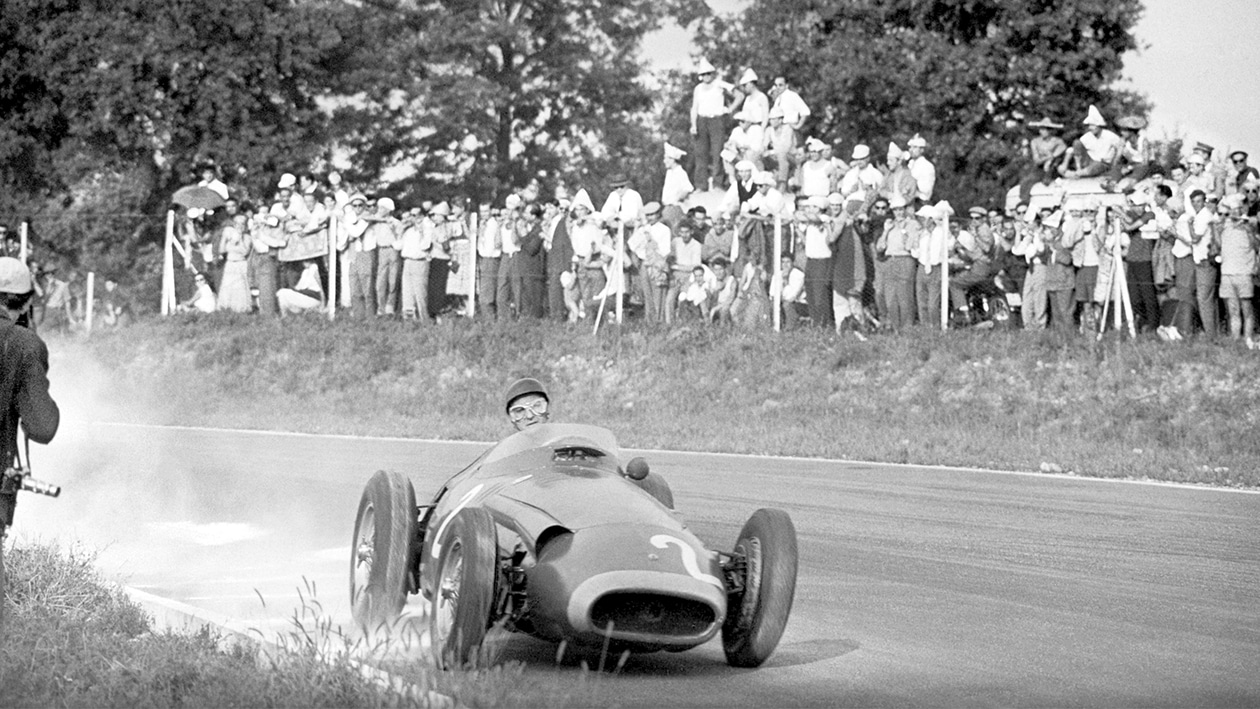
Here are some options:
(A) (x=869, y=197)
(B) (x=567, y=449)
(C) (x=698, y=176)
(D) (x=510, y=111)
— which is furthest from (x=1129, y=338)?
(D) (x=510, y=111)

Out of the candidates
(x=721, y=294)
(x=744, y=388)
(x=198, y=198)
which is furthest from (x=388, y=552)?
(x=198, y=198)

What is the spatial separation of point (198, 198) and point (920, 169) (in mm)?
13369

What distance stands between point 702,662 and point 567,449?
124cm

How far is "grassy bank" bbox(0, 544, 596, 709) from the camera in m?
6.66

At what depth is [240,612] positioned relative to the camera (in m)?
9.50

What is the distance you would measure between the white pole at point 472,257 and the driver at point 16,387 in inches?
664

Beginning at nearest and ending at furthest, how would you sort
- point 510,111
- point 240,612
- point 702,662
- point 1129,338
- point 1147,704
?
point 1147,704, point 702,662, point 240,612, point 1129,338, point 510,111

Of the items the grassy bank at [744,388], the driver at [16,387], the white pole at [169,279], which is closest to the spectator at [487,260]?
the grassy bank at [744,388]

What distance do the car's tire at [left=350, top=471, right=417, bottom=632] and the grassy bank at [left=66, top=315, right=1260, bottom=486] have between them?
9273mm

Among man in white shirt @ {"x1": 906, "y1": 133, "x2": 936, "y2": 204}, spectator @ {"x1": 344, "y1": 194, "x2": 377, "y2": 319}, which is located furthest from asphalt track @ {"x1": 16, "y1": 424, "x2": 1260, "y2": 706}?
spectator @ {"x1": 344, "y1": 194, "x2": 377, "y2": 319}

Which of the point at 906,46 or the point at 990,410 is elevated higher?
the point at 906,46

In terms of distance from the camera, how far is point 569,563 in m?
7.46

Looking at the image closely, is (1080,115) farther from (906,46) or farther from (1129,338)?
(1129,338)

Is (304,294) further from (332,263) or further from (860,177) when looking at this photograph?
(860,177)
